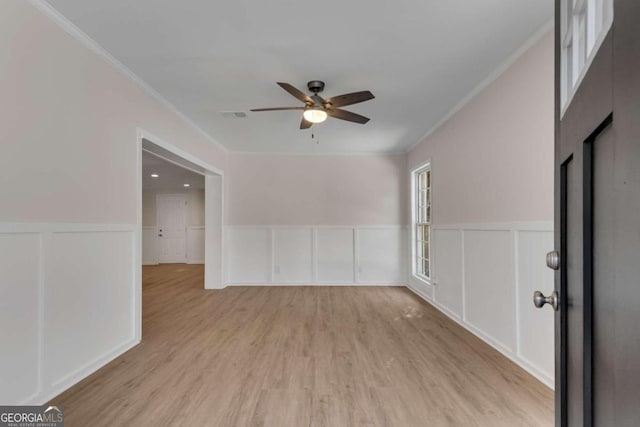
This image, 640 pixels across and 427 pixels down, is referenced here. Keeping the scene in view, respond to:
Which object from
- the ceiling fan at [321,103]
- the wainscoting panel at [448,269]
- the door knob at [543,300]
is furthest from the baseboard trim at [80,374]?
the wainscoting panel at [448,269]

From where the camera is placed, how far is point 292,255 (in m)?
5.66

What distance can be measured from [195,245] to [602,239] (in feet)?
31.7

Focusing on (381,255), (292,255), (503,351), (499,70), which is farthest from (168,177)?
(503,351)

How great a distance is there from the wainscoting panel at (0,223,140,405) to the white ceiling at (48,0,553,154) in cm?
139

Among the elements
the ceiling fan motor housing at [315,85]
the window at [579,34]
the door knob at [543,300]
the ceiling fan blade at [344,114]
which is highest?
the ceiling fan motor housing at [315,85]

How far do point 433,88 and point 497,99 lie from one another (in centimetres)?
59

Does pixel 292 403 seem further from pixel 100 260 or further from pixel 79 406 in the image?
pixel 100 260

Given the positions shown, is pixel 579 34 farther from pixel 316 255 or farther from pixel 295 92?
pixel 316 255

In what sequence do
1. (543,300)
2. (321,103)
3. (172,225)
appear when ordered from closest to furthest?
(543,300) → (321,103) → (172,225)

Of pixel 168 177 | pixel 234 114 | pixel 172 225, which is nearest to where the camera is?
pixel 234 114

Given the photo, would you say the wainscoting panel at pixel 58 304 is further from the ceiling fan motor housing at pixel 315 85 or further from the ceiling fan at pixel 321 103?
the ceiling fan motor housing at pixel 315 85

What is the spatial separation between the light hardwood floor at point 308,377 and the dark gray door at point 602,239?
1.25 m

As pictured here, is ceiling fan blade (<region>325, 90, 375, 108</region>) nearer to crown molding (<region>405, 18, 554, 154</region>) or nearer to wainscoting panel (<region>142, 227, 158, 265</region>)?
crown molding (<region>405, 18, 554, 154</region>)

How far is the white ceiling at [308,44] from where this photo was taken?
1.95m
